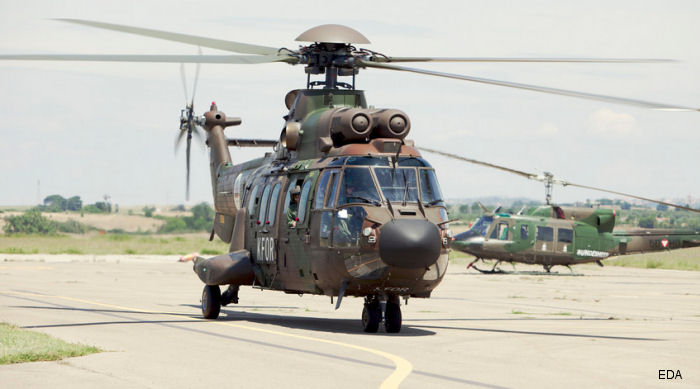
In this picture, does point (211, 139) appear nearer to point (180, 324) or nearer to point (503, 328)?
point (180, 324)

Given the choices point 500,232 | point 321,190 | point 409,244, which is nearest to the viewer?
point 409,244

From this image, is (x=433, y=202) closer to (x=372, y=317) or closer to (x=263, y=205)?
(x=372, y=317)

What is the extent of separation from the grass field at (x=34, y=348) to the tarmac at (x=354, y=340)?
265mm

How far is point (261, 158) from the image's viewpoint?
2005cm

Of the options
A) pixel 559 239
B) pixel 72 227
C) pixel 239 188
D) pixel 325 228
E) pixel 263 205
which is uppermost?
pixel 239 188

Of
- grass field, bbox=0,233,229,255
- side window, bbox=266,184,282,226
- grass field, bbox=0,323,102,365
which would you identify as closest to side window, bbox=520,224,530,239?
side window, bbox=266,184,282,226

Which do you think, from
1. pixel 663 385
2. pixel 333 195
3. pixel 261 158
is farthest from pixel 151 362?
pixel 261 158

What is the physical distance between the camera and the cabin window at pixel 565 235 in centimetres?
3912

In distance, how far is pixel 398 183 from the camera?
50.2ft

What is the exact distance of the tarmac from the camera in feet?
33.8

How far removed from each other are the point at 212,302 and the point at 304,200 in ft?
11.4

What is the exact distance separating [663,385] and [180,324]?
30.8 ft

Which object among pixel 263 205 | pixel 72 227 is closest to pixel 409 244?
pixel 263 205

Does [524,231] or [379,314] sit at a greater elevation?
[524,231]
